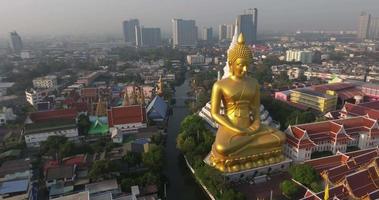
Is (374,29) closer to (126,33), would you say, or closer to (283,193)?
(126,33)

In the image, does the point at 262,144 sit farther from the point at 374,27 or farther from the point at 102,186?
the point at 374,27

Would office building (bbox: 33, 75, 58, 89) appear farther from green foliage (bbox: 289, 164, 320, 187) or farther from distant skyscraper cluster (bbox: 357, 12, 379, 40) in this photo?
distant skyscraper cluster (bbox: 357, 12, 379, 40)

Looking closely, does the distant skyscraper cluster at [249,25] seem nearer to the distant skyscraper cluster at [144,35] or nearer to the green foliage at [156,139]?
the distant skyscraper cluster at [144,35]

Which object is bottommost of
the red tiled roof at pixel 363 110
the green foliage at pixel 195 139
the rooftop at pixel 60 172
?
the rooftop at pixel 60 172

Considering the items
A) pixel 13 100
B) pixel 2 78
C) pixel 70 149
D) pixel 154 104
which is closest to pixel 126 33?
pixel 2 78

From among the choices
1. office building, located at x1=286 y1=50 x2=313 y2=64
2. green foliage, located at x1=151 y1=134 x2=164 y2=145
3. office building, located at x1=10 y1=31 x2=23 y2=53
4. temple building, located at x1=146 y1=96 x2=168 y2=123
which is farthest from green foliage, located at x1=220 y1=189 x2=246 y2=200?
office building, located at x1=10 y1=31 x2=23 y2=53

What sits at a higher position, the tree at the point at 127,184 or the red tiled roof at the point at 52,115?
the red tiled roof at the point at 52,115

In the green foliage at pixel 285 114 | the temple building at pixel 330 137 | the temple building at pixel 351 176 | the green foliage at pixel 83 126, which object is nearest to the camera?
the temple building at pixel 351 176

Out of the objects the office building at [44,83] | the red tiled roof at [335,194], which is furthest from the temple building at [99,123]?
the office building at [44,83]
